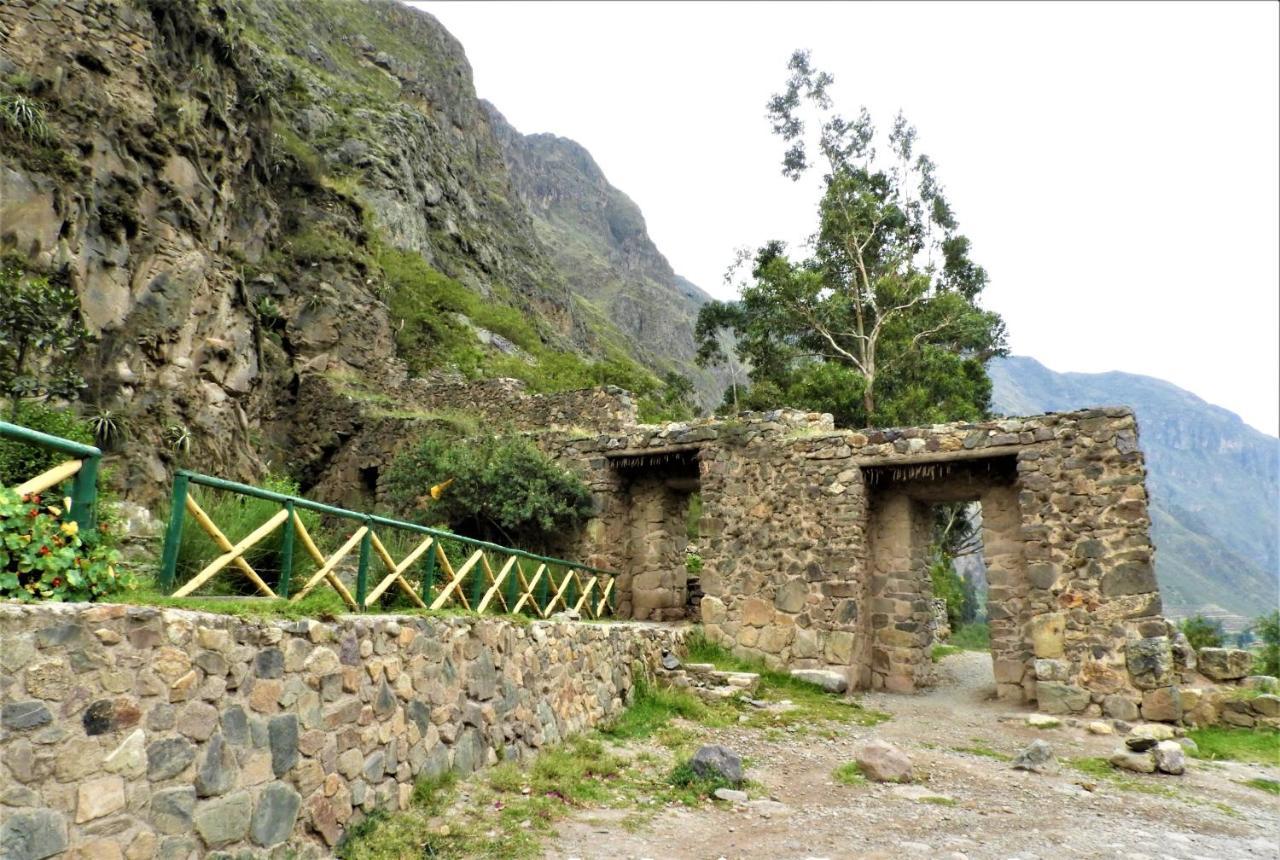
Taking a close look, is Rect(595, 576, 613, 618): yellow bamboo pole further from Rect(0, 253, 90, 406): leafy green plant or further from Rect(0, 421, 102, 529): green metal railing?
Rect(0, 421, 102, 529): green metal railing

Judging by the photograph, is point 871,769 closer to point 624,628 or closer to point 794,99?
point 624,628

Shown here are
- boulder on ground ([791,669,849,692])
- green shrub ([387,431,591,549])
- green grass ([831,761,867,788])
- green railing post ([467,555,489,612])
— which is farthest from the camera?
green shrub ([387,431,591,549])

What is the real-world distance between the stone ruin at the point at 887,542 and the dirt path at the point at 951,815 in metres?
1.71

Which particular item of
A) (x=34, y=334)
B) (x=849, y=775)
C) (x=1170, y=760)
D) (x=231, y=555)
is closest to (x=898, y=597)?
(x=1170, y=760)

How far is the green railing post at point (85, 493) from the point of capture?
3303 mm

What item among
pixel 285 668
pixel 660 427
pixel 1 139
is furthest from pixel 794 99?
pixel 285 668

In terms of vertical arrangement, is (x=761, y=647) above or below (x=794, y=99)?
below

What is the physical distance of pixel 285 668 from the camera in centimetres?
410

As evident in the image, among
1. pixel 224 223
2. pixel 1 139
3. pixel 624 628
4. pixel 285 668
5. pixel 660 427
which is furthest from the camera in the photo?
pixel 224 223

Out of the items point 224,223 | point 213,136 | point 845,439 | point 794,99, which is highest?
point 794,99

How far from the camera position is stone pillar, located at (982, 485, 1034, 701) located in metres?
10.3

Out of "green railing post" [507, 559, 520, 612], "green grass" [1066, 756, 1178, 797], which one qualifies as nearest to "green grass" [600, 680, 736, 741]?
"green railing post" [507, 559, 520, 612]

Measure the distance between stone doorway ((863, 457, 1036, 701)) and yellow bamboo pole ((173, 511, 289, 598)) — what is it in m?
8.54

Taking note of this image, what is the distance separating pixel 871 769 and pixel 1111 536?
16.5 feet
